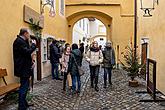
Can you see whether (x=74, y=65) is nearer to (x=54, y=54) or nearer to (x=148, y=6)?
(x=54, y=54)

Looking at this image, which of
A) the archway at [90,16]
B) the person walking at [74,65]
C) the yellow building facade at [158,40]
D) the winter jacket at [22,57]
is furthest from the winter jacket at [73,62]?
the archway at [90,16]

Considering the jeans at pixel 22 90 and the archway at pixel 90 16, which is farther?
the archway at pixel 90 16

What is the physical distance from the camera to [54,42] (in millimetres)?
14180

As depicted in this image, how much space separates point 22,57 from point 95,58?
14.2 ft

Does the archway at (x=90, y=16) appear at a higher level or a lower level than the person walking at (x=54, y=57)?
higher

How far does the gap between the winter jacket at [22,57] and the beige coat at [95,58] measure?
13.8 feet

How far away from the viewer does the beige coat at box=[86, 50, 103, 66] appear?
10797 mm

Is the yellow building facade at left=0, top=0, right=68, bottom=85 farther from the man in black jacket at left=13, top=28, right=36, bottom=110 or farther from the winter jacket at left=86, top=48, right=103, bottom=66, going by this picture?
the winter jacket at left=86, top=48, right=103, bottom=66

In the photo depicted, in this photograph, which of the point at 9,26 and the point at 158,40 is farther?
the point at 158,40

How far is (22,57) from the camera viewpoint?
681 cm

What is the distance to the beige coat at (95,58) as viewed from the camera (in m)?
10.8

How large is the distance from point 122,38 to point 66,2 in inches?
182

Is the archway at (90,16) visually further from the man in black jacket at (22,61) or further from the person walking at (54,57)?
the man in black jacket at (22,61)

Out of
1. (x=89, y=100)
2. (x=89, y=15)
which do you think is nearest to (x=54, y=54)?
(x=89, y=100)
